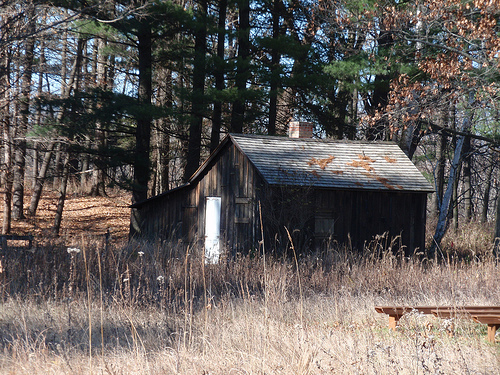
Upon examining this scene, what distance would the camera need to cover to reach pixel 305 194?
14367 mm

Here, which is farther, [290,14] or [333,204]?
[290,14]

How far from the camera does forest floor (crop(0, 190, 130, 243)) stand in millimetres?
23000

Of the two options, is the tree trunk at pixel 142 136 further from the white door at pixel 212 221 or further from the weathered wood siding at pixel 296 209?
the white door at pixel 212 221

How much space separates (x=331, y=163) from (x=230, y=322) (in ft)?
35.3

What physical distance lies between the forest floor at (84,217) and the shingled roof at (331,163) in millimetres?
7945

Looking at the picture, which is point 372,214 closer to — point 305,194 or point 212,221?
point 305,194

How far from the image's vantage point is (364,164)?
1691 centimetres

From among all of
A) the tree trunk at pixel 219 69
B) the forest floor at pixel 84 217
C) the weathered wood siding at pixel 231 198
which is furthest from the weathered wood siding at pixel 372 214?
the forest floor at pixel 84 217

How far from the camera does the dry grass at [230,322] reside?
464 centimetres

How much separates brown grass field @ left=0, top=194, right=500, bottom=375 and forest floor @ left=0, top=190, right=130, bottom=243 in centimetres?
1287

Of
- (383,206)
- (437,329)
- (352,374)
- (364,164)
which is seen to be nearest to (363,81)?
(364,164)

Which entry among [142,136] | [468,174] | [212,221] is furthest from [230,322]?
[468,174]

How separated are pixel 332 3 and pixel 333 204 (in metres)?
5.62

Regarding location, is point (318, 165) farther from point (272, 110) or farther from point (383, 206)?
point (272, 110)
